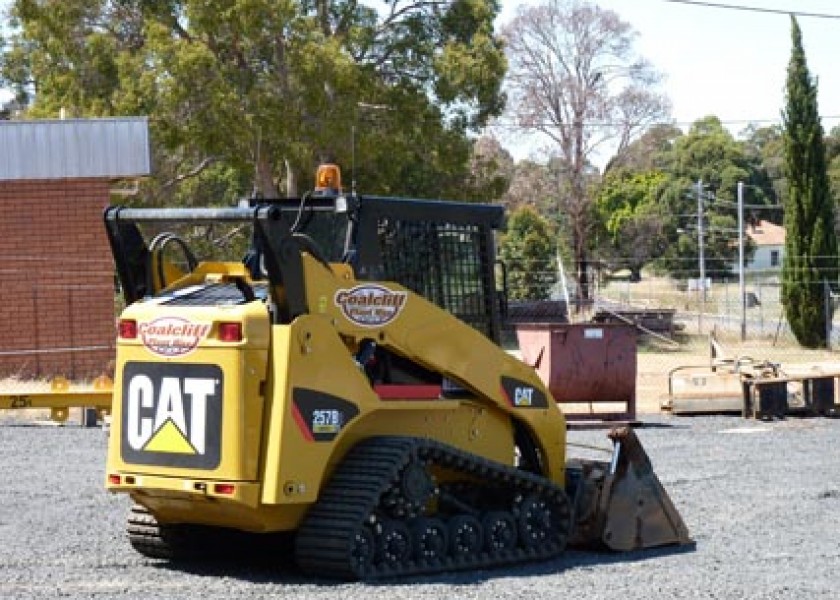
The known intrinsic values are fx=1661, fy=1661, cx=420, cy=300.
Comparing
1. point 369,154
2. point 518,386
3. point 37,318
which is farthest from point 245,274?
point 369,154

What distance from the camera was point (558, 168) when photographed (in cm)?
5950

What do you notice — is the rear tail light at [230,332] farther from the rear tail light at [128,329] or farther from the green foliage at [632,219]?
the green foliage at [632,219]

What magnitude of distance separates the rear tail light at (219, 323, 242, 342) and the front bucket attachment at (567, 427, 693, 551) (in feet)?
9.76

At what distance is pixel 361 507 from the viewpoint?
30.6 feet

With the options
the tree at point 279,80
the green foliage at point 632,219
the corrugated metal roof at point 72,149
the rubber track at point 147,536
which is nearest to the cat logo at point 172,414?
the rubber track at point 147,536

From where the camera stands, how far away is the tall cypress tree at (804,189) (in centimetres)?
4500

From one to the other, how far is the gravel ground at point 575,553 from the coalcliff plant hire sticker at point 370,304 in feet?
5.12

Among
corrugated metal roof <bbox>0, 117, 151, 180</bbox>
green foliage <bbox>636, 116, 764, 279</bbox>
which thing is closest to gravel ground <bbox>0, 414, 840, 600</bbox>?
corrugated metal roof <bbox>0, 117, 151, 180</bbox>

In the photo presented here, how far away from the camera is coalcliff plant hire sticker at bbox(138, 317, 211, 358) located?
938 centimetres

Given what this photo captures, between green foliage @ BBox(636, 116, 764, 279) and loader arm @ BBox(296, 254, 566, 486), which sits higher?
green foliage @ BBox(636, 116, 764, 279)

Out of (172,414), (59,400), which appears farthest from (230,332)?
(59,400)

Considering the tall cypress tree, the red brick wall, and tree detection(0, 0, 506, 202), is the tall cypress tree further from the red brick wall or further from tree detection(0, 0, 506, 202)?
the red brick wall

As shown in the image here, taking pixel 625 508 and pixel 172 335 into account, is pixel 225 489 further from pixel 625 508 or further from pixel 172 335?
pixel 625 508

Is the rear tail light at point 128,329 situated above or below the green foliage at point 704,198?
below
